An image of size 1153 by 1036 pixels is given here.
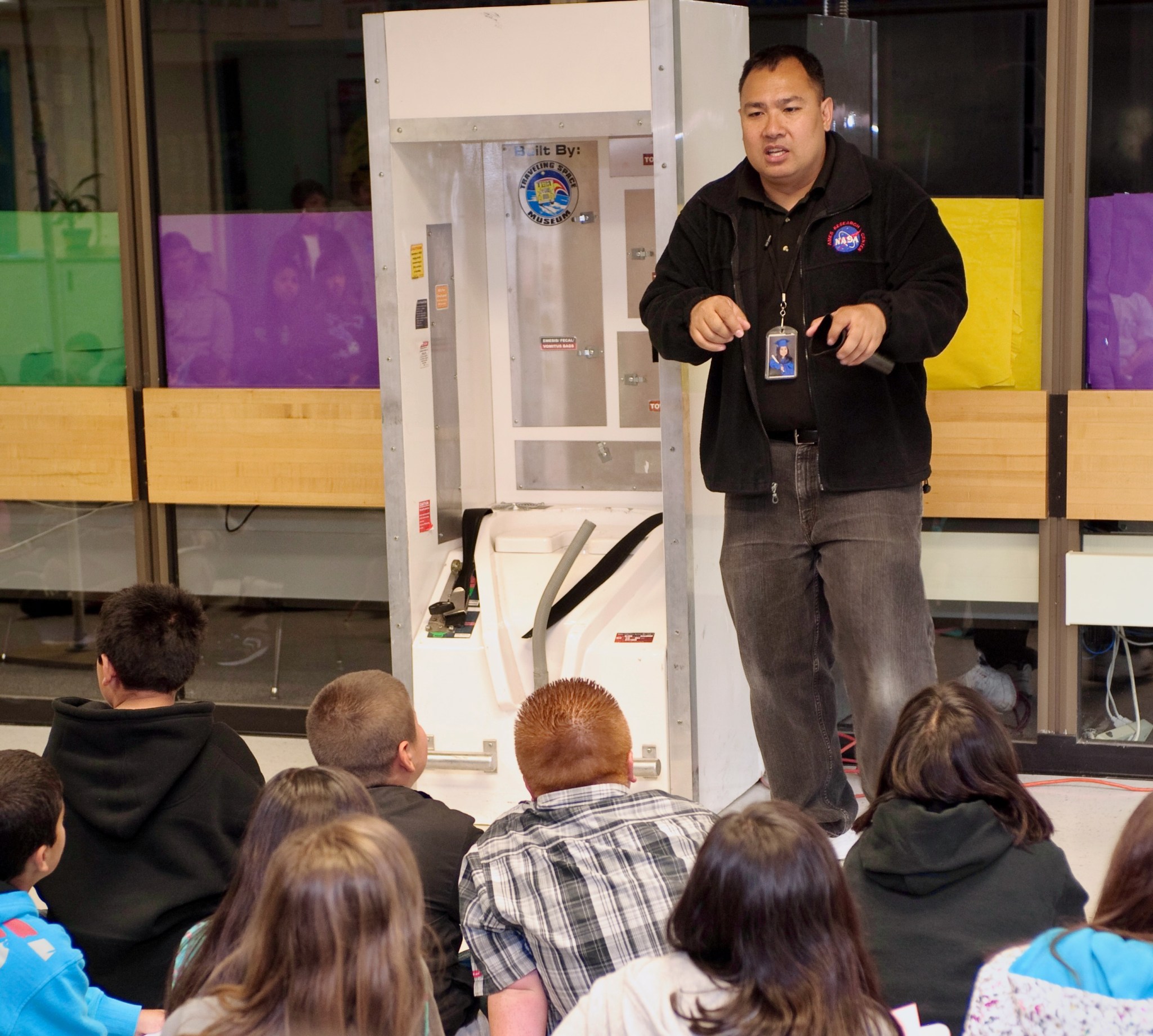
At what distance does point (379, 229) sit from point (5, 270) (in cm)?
179

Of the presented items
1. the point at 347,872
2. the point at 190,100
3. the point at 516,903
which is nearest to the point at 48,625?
the point at 190,100

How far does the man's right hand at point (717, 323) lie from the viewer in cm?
276

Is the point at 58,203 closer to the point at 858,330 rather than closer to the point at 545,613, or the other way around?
the point at 545,613

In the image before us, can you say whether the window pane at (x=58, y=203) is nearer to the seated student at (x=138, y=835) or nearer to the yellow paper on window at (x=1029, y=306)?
the seated student at (x=138, y=835)

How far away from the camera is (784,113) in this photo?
2875 millimetres

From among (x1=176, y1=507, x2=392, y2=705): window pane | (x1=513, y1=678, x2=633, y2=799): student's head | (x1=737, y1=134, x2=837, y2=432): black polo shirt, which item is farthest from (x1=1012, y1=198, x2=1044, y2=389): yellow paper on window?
(x1=513, y1=678, x2=633, y2=799): student's head

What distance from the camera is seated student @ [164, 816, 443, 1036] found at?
1.40 metres

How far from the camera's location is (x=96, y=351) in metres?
4.41

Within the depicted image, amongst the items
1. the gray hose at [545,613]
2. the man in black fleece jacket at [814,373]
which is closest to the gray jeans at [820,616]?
the man in black fleece jacket at [814,373]

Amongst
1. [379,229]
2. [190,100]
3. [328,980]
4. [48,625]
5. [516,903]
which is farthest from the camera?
[48,625]

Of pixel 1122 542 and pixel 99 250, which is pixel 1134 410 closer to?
pixel 1122 542

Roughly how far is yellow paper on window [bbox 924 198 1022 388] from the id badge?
1.05 metres

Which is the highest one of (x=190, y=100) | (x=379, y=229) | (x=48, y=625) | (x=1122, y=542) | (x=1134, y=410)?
(x=190, y=100)

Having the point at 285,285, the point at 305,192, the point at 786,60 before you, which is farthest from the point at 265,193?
the point at 786,60
